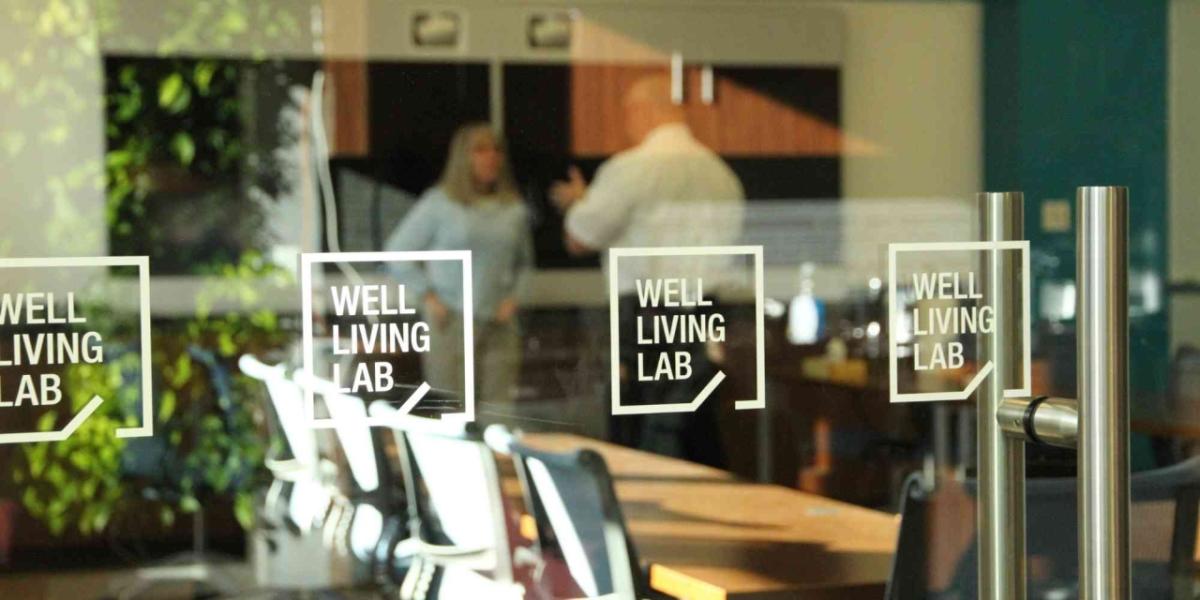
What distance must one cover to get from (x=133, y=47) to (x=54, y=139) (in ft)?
0.28

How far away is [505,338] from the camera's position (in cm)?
118

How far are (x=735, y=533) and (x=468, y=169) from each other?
364 millimetres

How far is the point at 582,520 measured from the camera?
1.25m

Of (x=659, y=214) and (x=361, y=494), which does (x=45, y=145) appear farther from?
(x=659, y=214)

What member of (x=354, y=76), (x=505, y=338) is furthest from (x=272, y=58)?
(x=505, y=338)

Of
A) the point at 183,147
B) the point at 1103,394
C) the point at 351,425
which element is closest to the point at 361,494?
the point at 351,425

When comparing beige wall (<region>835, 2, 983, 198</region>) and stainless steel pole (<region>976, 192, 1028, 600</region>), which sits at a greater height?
beige wall (<region>835, 2, 983, 198</region>)

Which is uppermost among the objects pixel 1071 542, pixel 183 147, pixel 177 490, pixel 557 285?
pixel 183 147

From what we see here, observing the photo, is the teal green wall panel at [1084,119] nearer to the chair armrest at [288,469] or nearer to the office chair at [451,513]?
the office chair at [451,513]

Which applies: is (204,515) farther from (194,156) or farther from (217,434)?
(194,156)

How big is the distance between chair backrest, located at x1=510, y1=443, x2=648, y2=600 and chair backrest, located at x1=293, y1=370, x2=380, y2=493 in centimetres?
12

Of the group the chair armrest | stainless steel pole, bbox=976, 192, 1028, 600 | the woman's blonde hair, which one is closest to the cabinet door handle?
the woman's blonde hair

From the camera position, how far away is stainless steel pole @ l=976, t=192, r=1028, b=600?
3.87 ft

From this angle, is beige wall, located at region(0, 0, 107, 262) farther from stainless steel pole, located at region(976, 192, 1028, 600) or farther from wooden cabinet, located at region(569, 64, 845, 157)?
stainless steel pole, located at region(976, 192, 1028, 600)
